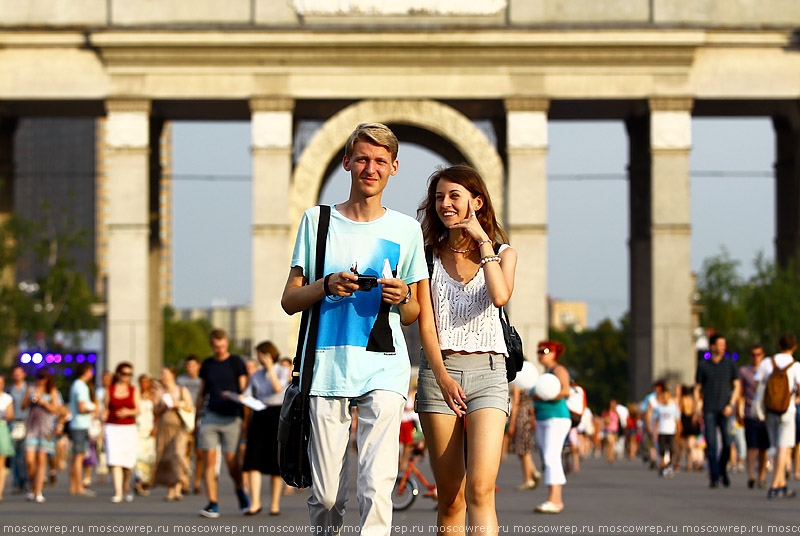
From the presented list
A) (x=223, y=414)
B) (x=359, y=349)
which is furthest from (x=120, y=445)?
(x=359, y=349)

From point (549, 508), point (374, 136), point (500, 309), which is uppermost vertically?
point (374, 136)

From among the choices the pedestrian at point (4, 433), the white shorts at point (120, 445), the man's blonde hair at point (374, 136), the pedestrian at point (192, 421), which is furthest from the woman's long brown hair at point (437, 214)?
the pedestrian at point (4, 433)

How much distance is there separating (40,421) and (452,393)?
15.1 metres

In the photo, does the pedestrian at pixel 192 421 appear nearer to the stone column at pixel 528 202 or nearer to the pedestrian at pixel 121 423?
the pedestrian at pixel 121 423

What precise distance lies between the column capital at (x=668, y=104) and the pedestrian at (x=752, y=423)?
707 inches

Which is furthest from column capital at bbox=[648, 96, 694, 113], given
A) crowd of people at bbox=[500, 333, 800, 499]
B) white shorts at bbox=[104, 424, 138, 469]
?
white shorts at bbox=[104, 424, 138, 469]

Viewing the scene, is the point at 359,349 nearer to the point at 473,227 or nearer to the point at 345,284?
the point at 345,284

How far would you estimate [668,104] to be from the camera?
40.4 m

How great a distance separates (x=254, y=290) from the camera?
132ft

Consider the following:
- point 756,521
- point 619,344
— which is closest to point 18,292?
point 756,521

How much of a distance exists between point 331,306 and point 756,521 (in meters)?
9.18

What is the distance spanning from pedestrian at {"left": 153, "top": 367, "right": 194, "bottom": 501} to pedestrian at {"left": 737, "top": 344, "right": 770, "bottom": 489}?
7.80 meters

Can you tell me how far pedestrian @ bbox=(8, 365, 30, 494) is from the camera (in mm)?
24875

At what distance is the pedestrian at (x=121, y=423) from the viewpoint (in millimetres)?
21312
